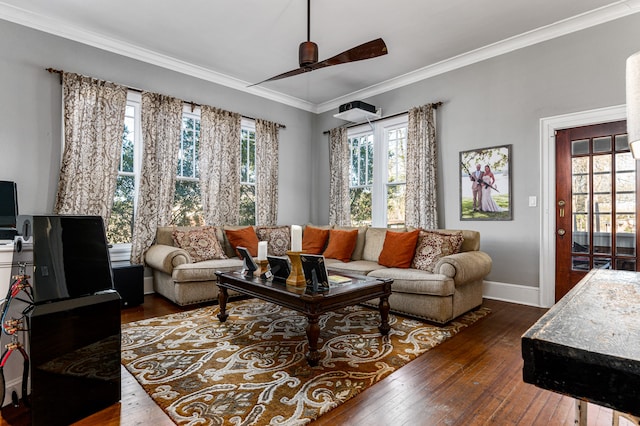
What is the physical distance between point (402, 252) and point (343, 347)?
154cm

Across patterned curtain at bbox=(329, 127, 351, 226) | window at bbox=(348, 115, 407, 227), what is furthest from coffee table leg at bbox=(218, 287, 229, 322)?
window at bbox=(348, 115, 407, 227)

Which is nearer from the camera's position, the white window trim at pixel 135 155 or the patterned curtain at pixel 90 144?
the patterned curtain at pixel 90 144

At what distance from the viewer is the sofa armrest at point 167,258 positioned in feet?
12.0

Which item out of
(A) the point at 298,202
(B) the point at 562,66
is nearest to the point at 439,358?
(B) the point at 562,66

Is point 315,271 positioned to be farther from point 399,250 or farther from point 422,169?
point 422,169

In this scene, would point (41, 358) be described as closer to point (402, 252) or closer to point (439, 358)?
point (439, 358)

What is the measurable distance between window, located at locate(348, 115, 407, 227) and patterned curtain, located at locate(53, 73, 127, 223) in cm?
341

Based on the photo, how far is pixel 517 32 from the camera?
12.3 ft

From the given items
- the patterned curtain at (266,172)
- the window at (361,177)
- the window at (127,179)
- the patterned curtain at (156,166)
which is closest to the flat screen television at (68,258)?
the patterned curtain at (156,166)

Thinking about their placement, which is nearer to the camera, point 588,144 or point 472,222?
point 588,144

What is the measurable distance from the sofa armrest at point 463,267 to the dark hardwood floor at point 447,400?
0.70 meters

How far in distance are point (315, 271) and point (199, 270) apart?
67.1 inches

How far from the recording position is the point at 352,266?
12.8 feet

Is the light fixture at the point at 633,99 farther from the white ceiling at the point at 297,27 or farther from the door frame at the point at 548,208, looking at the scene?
the door frame at the point at 548,208
